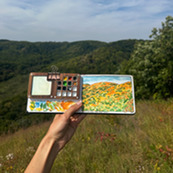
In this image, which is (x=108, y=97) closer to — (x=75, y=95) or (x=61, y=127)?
(x=75, y=95)

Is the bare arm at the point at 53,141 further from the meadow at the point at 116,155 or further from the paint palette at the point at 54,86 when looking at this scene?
the meadow at the point at 116,155

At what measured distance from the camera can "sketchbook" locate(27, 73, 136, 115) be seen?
89.0 inches

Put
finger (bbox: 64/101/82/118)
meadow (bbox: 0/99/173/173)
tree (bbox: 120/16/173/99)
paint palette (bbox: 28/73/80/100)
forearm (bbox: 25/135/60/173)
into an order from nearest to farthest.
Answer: forearm (bbox: 25/135/60/173), finger (bbox: 64/101/82/118), paint palette (bbox: 28/73/80/100), meadow (bbox: 0/99/173/173), tree (bbox: 120/16/173/99)

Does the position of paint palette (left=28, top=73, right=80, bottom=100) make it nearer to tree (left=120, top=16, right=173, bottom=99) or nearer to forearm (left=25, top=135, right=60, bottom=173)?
forearm (left=25, top=135, right=60, bottom=173)

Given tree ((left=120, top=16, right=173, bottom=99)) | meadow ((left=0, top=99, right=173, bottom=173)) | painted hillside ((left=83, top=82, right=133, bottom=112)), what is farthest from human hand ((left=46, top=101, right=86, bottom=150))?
tree ((left=120, top=16, right=173, bottom=99))

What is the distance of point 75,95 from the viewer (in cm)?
227

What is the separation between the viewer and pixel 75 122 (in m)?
2.55

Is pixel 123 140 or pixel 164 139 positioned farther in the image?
pixel 123 140

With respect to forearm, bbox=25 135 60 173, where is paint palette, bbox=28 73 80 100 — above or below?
above

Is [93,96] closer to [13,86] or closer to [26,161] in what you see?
[26,161]

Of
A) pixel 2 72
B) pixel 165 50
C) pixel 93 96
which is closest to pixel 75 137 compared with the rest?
pixel 93 96

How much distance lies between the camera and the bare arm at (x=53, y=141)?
171 centimetres

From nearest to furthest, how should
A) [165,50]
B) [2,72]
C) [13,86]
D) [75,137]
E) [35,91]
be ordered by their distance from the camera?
[35,91] → [75,137] → [165,50] → [13,86] → [2,72]

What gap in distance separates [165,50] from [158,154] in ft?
34.8
